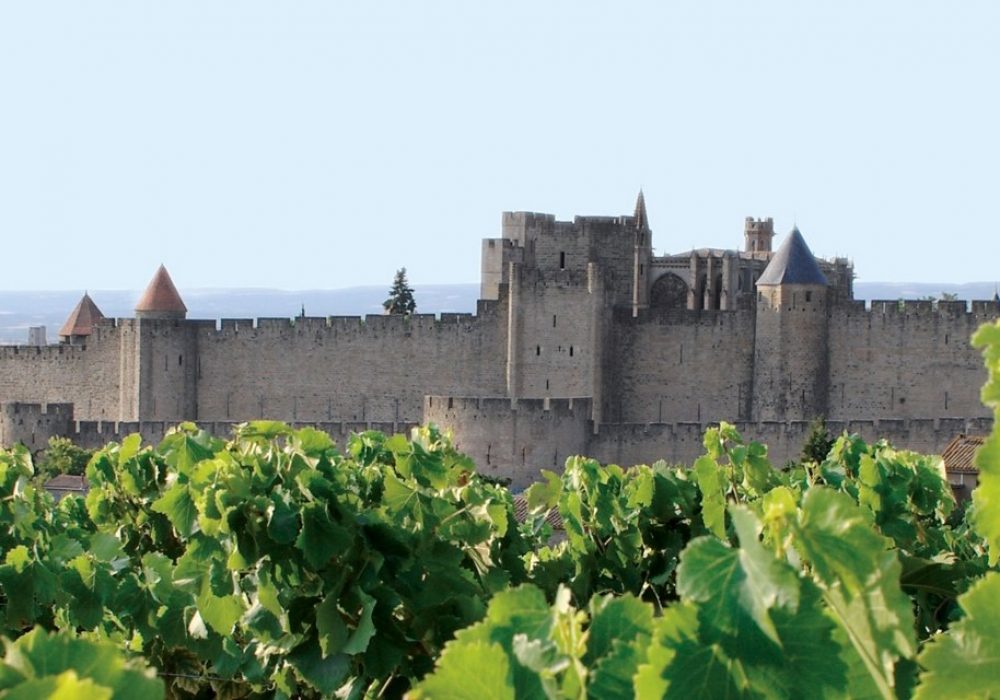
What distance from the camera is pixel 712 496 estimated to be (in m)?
9.12

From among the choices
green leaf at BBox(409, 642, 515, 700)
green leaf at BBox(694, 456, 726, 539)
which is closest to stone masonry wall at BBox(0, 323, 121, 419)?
green leaf at BBox(694, 456, 726, 539)

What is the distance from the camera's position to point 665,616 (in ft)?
12.4

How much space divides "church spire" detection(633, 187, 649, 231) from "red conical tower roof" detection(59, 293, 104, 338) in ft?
43.3

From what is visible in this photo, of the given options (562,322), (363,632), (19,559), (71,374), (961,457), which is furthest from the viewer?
(71,374)

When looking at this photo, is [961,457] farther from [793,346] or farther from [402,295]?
[402,295]

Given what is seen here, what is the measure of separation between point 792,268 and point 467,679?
106 feet

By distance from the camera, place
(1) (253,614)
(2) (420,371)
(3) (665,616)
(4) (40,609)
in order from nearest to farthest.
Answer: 1. (3) (665,616)
2. (1) (253,614)
3. (4) (40,609)
4. (2) (420,371)

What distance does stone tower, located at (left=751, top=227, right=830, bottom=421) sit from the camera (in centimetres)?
3538

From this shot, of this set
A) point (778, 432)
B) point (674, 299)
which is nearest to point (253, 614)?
point (778, 432)

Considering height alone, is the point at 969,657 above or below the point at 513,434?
above

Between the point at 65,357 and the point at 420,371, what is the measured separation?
8081 mm

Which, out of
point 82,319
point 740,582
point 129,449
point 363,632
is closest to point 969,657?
point 740,582

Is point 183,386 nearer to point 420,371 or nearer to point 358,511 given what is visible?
point 420,371

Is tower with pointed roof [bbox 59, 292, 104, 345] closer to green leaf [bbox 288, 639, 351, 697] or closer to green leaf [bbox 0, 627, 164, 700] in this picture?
green leaf [bbox 288, 639, 351, 697]
